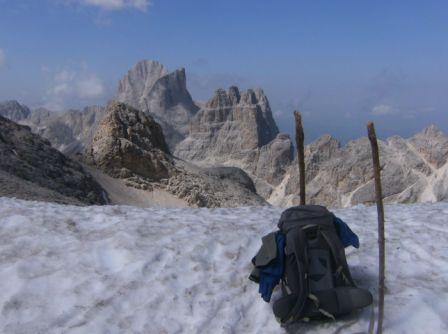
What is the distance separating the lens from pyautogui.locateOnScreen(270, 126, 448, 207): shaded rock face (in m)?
72.8

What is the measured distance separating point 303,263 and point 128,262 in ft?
9.22

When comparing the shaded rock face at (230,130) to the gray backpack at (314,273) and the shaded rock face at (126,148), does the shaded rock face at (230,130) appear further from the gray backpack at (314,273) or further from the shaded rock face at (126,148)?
the gray backpack at (314,273)

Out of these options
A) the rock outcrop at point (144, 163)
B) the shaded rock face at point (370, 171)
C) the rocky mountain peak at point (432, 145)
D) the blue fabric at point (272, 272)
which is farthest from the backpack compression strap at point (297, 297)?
the rocky mountain peak at point (432, 145)

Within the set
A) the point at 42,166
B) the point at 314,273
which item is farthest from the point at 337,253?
the point at 42,166

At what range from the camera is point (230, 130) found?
160000 millimetres

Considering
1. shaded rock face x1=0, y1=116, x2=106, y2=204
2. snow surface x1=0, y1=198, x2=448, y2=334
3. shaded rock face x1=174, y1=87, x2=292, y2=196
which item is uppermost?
shaded rock face x1=174, y1=87, x2=292, y2=196

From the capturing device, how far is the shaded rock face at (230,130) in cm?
15175

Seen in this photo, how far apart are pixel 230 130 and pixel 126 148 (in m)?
123

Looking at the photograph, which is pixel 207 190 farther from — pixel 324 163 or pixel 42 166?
pixel 324 163

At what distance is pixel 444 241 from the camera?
897 cm

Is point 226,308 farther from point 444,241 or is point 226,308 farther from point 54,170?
point 54,170

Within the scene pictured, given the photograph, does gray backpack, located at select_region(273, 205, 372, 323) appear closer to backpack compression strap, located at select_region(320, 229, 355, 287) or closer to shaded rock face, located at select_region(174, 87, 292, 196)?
backpack compression strap, located at select_region(320, 229, 355, 287)

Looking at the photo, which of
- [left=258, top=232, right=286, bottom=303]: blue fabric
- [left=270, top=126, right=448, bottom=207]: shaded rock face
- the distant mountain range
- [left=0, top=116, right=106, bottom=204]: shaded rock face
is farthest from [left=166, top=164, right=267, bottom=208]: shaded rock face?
[left=270, top=126, right=448, bottom=207]: shaded rock face

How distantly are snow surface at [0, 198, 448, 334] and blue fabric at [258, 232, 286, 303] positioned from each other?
1.26ft
